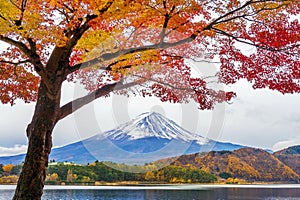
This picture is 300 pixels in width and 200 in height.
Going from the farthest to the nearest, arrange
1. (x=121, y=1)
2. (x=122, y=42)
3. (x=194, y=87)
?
(x=194, y=87)
(x=122, y=42)
(x=121, y=1)

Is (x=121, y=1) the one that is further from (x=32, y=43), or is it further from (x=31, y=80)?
(x=31, y=80)

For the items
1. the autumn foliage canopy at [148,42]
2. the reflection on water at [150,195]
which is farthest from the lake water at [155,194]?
the autumn foliage canopy at [148,42]

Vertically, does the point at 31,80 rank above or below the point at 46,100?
above

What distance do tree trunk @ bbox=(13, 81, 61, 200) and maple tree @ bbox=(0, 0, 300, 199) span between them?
0.02 meters

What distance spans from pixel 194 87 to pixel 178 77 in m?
0.45

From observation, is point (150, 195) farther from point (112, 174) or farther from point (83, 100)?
point (83, 100)

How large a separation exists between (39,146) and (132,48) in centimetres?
228

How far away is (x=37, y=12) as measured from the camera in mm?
6082

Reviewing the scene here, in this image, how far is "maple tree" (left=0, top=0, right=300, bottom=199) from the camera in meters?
5.90

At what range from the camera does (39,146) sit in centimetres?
630

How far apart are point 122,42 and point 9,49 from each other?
2.76 metres

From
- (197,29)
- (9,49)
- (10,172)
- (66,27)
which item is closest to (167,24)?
(197,29)

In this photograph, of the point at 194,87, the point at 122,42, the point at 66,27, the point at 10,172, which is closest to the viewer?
the point at 66,27

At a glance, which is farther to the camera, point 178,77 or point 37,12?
point 178,77
